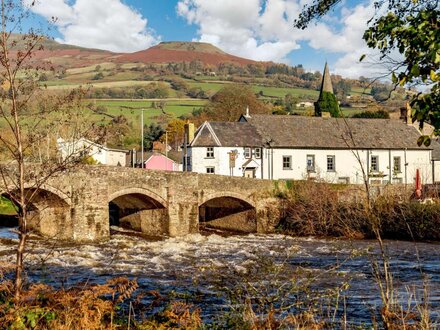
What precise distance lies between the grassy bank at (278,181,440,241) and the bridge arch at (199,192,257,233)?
1.96m

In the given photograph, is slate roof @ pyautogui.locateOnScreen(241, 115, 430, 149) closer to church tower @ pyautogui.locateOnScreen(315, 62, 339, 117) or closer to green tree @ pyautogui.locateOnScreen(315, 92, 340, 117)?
church tower @ pyautogui.locateOnScreen(315, 62, 339, 117)

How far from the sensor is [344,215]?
29234mm

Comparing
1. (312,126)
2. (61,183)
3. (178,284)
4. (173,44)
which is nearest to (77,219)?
(61,183)

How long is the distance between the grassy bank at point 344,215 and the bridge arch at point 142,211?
7362 millimetres

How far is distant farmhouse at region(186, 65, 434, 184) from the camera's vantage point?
42656 mm

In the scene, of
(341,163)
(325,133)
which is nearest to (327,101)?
(325,133)

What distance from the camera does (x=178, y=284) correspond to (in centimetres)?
1473

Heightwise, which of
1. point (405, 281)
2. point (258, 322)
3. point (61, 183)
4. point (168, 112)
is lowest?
point (405, 281)

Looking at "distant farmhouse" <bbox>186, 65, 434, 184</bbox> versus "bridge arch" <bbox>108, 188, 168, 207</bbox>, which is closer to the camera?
→ "bridge arch" <bbox>108, 188, 168, 207</bbox>

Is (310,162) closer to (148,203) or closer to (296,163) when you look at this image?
(296,163)

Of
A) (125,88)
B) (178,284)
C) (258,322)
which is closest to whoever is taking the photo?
(258,322)

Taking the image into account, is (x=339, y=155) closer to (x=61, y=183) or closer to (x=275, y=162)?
(x=275, y=162)

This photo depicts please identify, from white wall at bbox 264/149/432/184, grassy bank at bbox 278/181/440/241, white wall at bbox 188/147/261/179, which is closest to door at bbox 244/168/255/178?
white wall at bbox 188/147/261/179

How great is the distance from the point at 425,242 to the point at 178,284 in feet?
49.9
